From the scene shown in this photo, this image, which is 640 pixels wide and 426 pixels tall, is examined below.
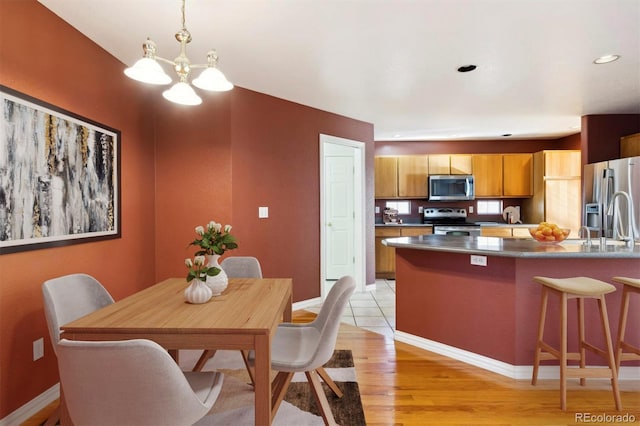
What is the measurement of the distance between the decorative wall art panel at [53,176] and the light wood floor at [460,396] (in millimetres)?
1082

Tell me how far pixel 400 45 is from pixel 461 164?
386cm

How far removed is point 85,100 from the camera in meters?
2.43

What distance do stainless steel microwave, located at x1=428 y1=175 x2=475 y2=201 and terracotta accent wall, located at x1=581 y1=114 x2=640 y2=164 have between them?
64.5 inches

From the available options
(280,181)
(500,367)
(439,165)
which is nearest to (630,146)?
(439,165)

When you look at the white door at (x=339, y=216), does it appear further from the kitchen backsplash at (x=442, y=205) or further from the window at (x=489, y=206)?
the window at (x=489, y=206)

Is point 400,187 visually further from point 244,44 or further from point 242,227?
point 244,44

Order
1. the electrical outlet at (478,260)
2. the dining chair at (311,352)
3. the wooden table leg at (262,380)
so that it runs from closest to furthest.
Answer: the wooden table leg at (262,380)
the dining chair at (311,352)
the electrical outlet at (478,260)

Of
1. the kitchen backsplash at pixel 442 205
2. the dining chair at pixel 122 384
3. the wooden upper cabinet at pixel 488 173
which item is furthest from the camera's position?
the kitchen backsplash at pixel 442 205

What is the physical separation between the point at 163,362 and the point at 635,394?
283cm

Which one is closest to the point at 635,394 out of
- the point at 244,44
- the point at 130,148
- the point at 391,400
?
the point at 391,400

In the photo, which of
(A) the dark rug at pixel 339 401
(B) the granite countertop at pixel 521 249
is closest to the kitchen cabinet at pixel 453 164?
(B) the granite countertop at pixel 521 249

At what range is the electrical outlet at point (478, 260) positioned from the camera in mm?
2572

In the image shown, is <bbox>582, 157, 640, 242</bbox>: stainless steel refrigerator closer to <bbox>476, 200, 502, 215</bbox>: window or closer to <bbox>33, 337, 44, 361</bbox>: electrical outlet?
<bbox>476, 200, 502, 215</bbox>: window

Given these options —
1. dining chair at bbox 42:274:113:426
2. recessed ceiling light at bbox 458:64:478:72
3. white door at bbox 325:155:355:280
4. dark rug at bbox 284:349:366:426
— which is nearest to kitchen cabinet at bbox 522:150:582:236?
white door at bbox 325:155:355:280
